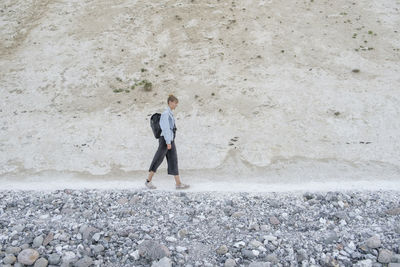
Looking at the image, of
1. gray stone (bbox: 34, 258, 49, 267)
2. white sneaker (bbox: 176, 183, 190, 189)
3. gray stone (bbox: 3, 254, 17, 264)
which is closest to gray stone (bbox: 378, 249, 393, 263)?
white sneaker (bbox: 176, 183, 190, 189)

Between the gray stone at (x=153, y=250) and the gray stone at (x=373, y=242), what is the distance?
11.7 ft

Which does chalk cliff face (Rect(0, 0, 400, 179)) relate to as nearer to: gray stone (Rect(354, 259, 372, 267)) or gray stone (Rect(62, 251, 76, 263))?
gray stone (Rect(62, 251, 76, 263))

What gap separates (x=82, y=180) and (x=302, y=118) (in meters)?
8.22

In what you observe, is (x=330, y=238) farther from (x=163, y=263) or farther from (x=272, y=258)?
(x=163, y=263)

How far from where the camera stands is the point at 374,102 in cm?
1301

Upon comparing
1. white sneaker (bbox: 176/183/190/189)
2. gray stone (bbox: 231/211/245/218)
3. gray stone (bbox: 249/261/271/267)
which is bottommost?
gray stone (bbox: 249/261/271/267)

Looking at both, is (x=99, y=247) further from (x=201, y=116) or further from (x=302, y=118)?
(x=302, y=118)

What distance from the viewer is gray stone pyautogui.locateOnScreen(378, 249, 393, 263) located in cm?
538

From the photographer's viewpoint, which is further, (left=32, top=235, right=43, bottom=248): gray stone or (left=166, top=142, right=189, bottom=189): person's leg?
(left=166, top=142, right=189, bottom=189): person's leg

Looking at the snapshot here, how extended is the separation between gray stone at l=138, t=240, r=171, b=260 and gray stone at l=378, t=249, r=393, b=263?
358 cm

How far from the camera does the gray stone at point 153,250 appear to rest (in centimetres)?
562

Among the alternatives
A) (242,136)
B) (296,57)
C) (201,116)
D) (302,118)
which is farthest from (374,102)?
(201,116)

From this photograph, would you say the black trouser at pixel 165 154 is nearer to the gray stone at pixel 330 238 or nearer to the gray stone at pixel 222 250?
the gray stone at pixel 222 250

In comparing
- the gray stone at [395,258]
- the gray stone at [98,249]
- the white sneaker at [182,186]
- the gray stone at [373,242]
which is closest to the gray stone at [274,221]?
the gray stone at [373,242]
